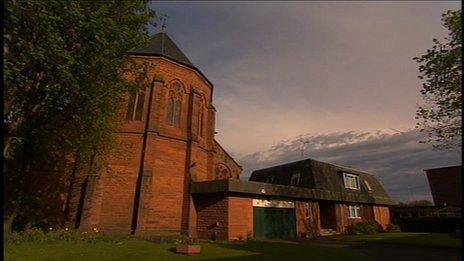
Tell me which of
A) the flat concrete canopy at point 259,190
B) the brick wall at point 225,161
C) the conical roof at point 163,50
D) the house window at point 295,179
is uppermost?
the conical roof at point 163,50

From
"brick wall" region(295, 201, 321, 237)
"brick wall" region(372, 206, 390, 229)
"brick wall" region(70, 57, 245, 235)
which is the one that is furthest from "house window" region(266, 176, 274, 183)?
"brick wall" region(372, 206, 390, 229)

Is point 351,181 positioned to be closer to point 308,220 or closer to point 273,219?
point 308,220

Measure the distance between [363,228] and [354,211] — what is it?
235 cm

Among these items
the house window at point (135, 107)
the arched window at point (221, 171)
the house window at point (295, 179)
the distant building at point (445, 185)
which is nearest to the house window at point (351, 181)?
the house window at point (295, 179)

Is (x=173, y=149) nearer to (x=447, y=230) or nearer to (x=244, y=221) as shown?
(x=244, y=221)

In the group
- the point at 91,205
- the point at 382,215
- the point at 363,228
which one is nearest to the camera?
the point at 91,205

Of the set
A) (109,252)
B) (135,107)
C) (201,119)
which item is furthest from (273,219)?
(109,252)

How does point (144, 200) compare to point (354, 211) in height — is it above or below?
below

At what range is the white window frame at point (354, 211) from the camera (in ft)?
117

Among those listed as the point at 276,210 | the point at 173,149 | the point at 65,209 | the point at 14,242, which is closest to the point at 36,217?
the point at 65,209

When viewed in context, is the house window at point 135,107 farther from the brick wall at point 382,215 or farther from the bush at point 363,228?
the brick wall at point 382,215

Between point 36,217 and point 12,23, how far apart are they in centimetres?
1310

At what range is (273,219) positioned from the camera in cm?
2675

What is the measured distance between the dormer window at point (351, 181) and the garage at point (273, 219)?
1209cm
